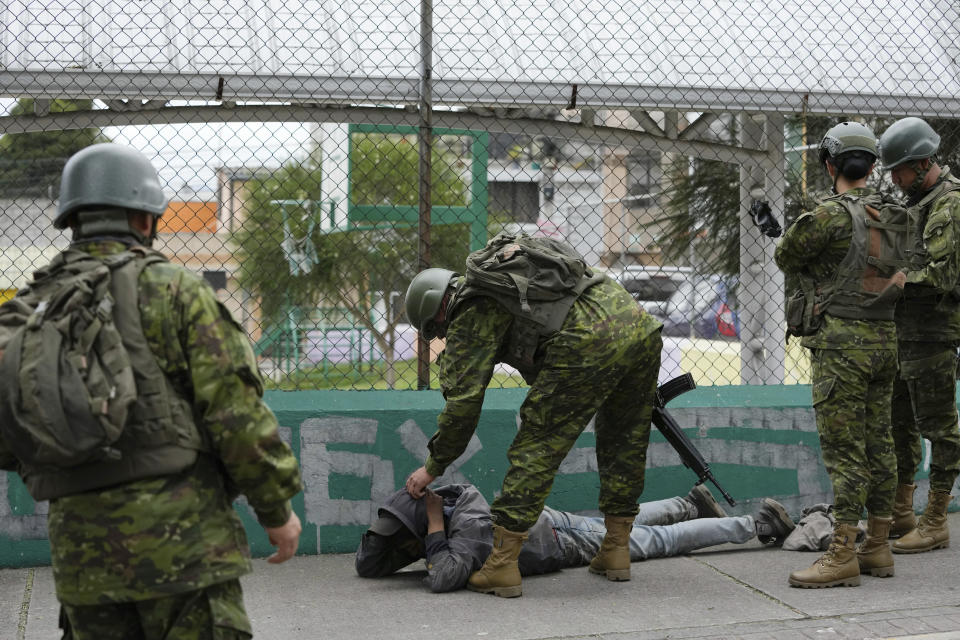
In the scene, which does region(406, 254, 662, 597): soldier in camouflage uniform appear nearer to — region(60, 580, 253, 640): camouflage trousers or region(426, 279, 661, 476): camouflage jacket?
region(426, 279, 661, 476): camouflage jacket

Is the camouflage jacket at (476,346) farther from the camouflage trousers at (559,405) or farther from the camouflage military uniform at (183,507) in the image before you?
the camouflage military uniform at (183,507)

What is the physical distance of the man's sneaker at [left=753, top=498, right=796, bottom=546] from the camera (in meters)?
5.07

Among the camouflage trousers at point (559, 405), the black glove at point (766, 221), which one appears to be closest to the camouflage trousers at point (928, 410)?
the black glove at point (766, 221)

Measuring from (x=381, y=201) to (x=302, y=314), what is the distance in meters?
4.27

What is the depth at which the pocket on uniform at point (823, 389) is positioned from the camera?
4332 mm

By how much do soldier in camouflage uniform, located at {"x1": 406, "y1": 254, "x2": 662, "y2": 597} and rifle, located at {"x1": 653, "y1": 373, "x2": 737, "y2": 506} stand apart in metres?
0.32

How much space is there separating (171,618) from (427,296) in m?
Result: 2.15

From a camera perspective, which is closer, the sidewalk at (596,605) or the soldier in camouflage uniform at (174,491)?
the soldier in camouflage uniform at (174,491)

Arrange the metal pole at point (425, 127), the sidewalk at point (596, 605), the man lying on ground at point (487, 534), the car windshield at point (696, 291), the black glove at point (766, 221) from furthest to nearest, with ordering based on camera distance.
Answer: the car windshield at point (696, 291) < the metal pole at point (425, 127) < the black glove at point (766, 221) < the man lying on ground at point (487, 534) < the sidewalk at point (596, 605)

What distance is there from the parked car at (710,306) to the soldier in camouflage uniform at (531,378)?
59cm

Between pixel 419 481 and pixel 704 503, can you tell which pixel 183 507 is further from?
pixel 704 503

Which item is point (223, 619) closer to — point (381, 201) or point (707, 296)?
point (381, 201)

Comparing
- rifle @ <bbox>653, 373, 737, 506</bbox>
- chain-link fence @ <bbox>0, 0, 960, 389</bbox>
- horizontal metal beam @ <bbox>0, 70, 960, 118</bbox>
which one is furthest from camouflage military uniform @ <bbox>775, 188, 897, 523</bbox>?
horizontal metal beam @ <bbox>0, 70, 960, 118</bbox>

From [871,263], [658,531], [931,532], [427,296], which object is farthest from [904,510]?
[427,296]
